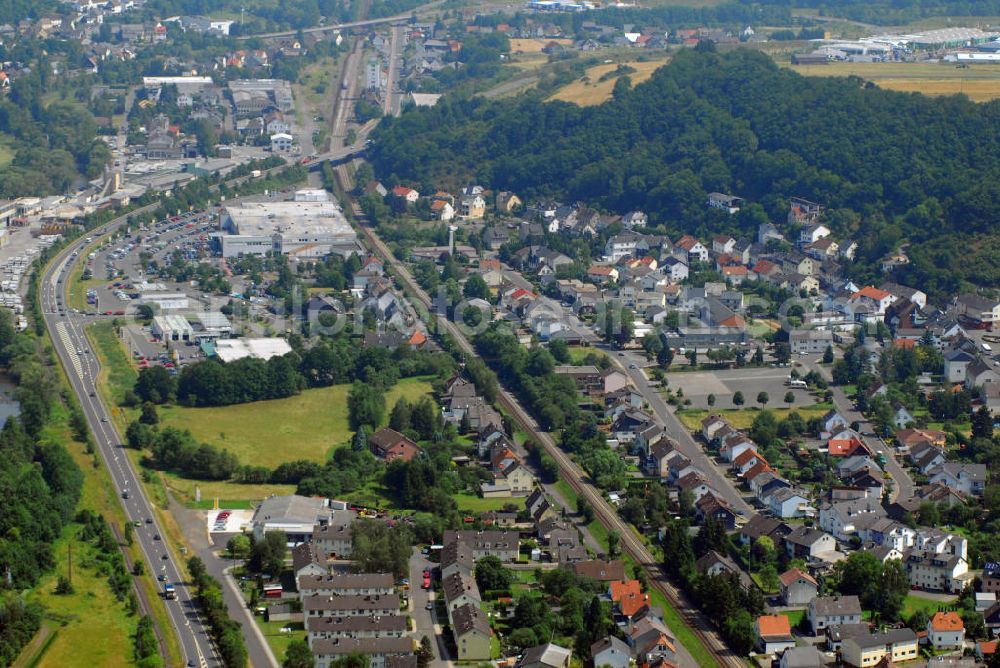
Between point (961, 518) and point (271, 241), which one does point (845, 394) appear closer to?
point (961, 518)

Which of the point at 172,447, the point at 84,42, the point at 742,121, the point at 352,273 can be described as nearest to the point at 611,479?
the point at 172,447

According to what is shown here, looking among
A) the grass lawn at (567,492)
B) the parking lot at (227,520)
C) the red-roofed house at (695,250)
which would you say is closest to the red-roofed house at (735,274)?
the red-roofed house at (695,250)

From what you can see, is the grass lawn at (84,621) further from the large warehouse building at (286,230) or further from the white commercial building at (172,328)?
the large warehouse building at (286,230)

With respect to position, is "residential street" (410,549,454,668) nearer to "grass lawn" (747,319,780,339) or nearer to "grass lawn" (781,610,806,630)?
"grass lawn" (781,610,806,630)

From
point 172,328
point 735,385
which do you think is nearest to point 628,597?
point 735,385

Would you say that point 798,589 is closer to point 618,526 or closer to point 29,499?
point 618,526

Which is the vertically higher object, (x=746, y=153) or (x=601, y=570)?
(x=601, y=570)
